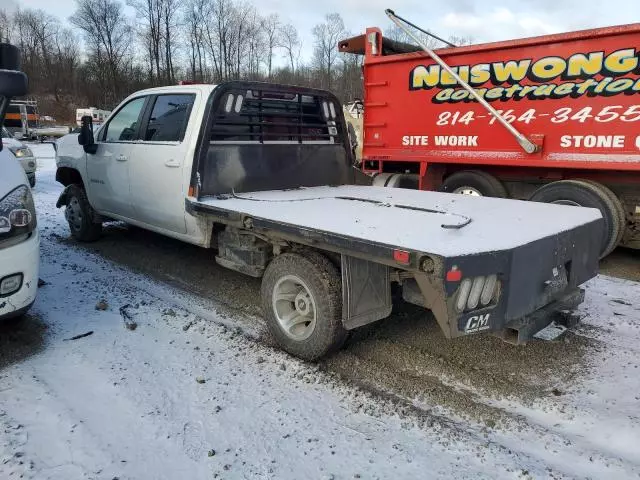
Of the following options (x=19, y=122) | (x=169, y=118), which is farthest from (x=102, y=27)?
(x=169, y=118)

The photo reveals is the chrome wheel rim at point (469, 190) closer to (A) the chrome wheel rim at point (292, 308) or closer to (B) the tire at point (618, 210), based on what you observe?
(B) the tire at point (618, 210)

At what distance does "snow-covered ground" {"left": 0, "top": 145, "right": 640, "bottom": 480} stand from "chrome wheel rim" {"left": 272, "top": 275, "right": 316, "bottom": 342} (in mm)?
212

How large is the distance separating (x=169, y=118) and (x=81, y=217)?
240 cm

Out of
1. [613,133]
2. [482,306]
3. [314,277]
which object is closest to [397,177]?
[613,133]

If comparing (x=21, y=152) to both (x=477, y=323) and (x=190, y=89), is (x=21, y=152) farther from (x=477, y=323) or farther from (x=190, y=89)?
(x=477, y=323)

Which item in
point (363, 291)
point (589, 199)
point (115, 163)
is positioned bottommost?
point (363, 291)


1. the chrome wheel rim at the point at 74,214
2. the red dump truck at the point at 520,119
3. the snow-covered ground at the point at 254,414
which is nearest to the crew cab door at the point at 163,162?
the snow-covered ground at the point at 254,414

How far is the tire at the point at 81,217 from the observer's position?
6598mm

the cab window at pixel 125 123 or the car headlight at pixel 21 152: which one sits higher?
the cab window at pixel 125 123

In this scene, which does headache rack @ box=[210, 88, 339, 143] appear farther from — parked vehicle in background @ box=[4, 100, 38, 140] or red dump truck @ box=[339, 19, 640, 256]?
parked vehicle in background @ box=[4, 100, 38, 140]

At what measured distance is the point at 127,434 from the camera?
2834mm

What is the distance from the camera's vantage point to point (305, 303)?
3717 mm

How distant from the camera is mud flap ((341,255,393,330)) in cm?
328

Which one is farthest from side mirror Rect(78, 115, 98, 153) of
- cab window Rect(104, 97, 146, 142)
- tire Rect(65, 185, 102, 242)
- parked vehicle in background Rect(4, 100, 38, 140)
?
parked vehicle in background Rect(4, 100, 38, 140)
